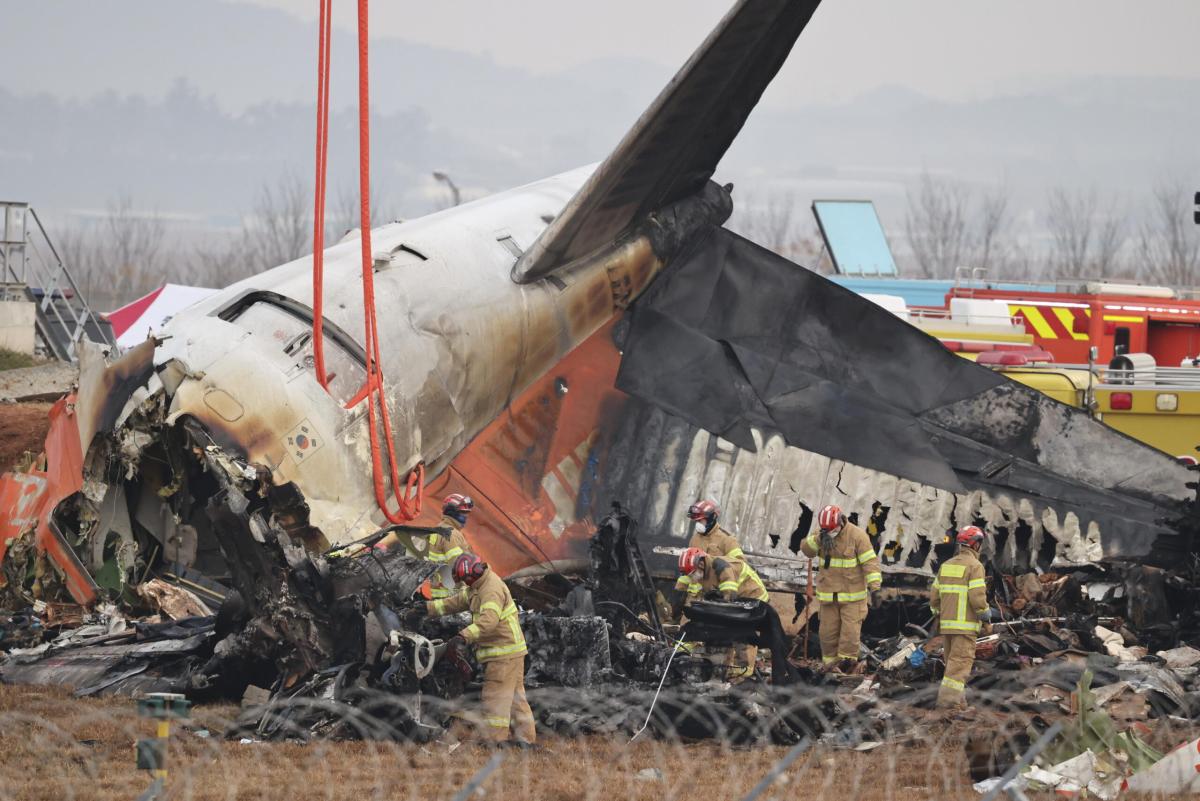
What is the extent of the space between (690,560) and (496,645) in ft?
10.8

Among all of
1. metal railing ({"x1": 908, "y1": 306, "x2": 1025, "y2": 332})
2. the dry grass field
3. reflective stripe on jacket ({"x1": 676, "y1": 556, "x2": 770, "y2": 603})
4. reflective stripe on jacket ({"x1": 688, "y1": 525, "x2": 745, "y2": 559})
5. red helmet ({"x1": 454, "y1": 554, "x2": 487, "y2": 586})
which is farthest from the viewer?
metal railing ({"x1": 908, "y1": 306, "x2": 1025, "y2": 332})

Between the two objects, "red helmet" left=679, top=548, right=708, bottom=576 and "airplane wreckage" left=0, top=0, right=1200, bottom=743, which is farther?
"red helmet" left=679, top=548, right=708, bottom=576

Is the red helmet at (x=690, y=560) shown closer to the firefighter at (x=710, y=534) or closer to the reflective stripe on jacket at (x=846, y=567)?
the firefighter at (x=710, y=534)

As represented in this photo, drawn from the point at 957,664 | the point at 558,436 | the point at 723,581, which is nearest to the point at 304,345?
the point at 558,436

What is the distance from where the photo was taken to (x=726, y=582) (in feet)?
44.7

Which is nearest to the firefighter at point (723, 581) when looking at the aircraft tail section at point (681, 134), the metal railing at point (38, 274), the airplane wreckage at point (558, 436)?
the airplane wreckage at point (558, 436)

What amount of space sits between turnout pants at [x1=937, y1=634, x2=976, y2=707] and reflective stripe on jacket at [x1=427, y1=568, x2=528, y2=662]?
3.93 metres

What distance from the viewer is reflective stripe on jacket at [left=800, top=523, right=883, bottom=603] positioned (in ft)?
47.2

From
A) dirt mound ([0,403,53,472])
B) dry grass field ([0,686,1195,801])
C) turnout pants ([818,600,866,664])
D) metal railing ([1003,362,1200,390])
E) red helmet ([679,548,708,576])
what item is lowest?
dry grass field ([0,686,1195,801])

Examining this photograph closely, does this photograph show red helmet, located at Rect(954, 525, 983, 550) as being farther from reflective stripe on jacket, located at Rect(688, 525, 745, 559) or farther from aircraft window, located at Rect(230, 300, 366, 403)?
aircraft window, located at Rect(230, 300, 366, 403)

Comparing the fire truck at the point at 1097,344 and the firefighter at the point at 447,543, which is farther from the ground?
the fire truck at the point at 1097,344

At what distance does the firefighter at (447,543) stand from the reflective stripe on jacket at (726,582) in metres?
2.27

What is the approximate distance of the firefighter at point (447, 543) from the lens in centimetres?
1223

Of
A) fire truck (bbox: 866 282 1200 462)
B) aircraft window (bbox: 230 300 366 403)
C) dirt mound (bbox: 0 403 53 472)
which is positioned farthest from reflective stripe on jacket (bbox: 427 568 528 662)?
dirt mound (bbox: 0 403 53 472)
